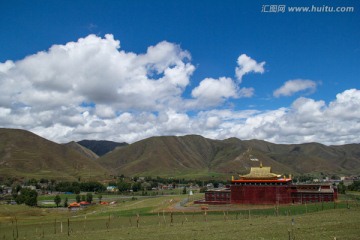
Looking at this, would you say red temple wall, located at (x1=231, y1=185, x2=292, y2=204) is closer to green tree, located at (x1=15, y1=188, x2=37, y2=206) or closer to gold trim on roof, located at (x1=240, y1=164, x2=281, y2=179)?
gold trim on roof, located at (x1=240, y1=164, x2=281, y2=179)

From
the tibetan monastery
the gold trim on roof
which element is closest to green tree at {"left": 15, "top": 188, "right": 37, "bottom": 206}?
the tibetan monastery

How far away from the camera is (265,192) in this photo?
99188 millimetres

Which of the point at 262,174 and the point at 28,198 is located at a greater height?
the point at 262,174

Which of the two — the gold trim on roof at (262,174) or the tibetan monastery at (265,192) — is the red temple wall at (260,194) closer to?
the tibetan monastery at (265,192)

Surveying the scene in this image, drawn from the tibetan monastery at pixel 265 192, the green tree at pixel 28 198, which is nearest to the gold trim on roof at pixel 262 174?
the tibetan monastery at pixel 265 192

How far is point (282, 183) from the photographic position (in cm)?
9869

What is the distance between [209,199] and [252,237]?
72.4 m

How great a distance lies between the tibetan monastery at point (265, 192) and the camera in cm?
9603

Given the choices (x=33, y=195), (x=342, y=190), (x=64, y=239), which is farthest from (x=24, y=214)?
(x=342, y=190)

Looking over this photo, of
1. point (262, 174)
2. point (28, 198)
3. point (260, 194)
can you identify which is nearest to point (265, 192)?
point (260, 194)

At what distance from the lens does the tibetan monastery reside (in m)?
96.0

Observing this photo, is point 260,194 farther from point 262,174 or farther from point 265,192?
point 262,174

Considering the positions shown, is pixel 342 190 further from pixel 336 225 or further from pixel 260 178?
pixel 336 225

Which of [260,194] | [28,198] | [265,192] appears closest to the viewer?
[265,192]
